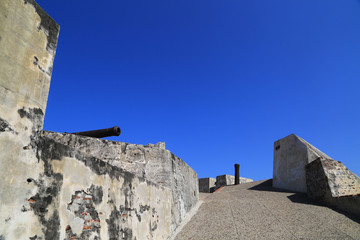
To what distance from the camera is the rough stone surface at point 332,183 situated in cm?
858

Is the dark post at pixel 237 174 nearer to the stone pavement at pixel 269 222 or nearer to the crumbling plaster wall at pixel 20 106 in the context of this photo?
the stone pavement at pixel 269 222

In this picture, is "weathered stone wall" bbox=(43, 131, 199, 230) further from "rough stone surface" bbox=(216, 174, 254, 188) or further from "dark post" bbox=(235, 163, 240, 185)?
"rough stone surface" bbox=(216, 174, 254, 188)

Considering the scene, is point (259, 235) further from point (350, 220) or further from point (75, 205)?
point (75, 205)

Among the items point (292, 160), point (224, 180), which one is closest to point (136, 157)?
point (292, 160)

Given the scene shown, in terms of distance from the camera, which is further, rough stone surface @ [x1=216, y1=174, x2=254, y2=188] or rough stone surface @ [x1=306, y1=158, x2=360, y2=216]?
rough stone surface @ [x1=216, y1=174, x2=254, y2=188]

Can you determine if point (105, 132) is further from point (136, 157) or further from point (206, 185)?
point (206, 185)

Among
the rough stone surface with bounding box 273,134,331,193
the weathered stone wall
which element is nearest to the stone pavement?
the weathered stone wall

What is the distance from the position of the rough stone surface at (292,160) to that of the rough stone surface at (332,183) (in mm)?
1552

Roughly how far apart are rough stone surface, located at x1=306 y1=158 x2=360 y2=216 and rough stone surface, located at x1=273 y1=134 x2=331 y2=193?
1.55 meters

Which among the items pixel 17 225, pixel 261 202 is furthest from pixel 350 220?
pixel 17 225

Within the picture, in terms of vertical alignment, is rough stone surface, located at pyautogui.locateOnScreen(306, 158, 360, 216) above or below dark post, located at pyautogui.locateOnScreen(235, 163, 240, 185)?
below

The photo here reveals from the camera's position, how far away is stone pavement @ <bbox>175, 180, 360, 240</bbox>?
20.6 ft

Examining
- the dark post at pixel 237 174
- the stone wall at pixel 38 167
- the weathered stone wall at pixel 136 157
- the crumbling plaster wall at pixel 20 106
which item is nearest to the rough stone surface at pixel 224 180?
the dark post at pixel 237 174

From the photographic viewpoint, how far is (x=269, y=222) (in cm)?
722
